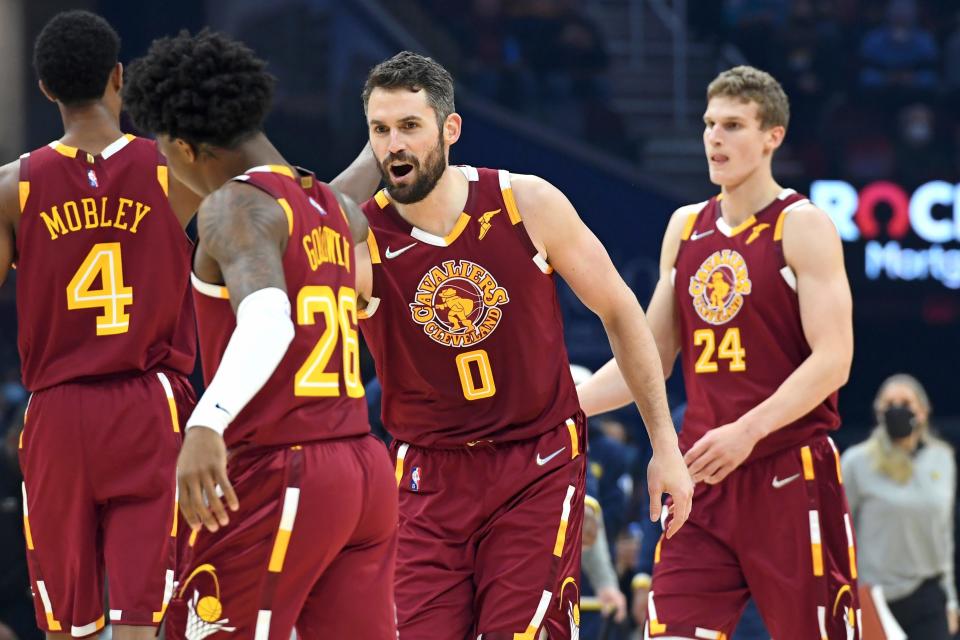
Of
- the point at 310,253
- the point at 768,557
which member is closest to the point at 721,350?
the point at 768,557

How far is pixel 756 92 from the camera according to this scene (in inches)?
228

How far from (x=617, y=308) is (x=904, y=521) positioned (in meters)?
4.68

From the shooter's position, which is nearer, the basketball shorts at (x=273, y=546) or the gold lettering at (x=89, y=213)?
the basketball shorts at (x=273, y=546)

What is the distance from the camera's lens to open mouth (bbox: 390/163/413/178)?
184 inches

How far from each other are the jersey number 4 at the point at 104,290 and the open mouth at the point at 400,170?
3.21ft

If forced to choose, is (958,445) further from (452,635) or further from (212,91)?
(212,91)

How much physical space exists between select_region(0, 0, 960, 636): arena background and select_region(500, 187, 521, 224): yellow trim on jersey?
27.0 feet

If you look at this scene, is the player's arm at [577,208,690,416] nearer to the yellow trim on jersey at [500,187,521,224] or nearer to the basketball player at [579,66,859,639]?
the basketball player at [579,66,859,639]

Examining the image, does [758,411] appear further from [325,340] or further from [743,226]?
[325,340]

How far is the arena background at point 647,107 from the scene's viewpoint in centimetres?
1300

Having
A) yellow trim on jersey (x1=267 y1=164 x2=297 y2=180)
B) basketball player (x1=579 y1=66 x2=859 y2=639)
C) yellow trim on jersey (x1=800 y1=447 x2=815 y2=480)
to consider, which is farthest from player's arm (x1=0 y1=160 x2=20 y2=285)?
yellow trim on jersey (x1=800 y1=447 x2=815 y2=480)

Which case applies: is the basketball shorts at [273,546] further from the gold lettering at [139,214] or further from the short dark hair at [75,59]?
the short dark hair at [75,59]

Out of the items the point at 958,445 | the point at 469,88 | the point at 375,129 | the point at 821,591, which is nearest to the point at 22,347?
the point at 375,129

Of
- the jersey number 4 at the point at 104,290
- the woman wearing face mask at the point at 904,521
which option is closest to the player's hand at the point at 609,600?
the woman wearing face mask at the point at 904,521
